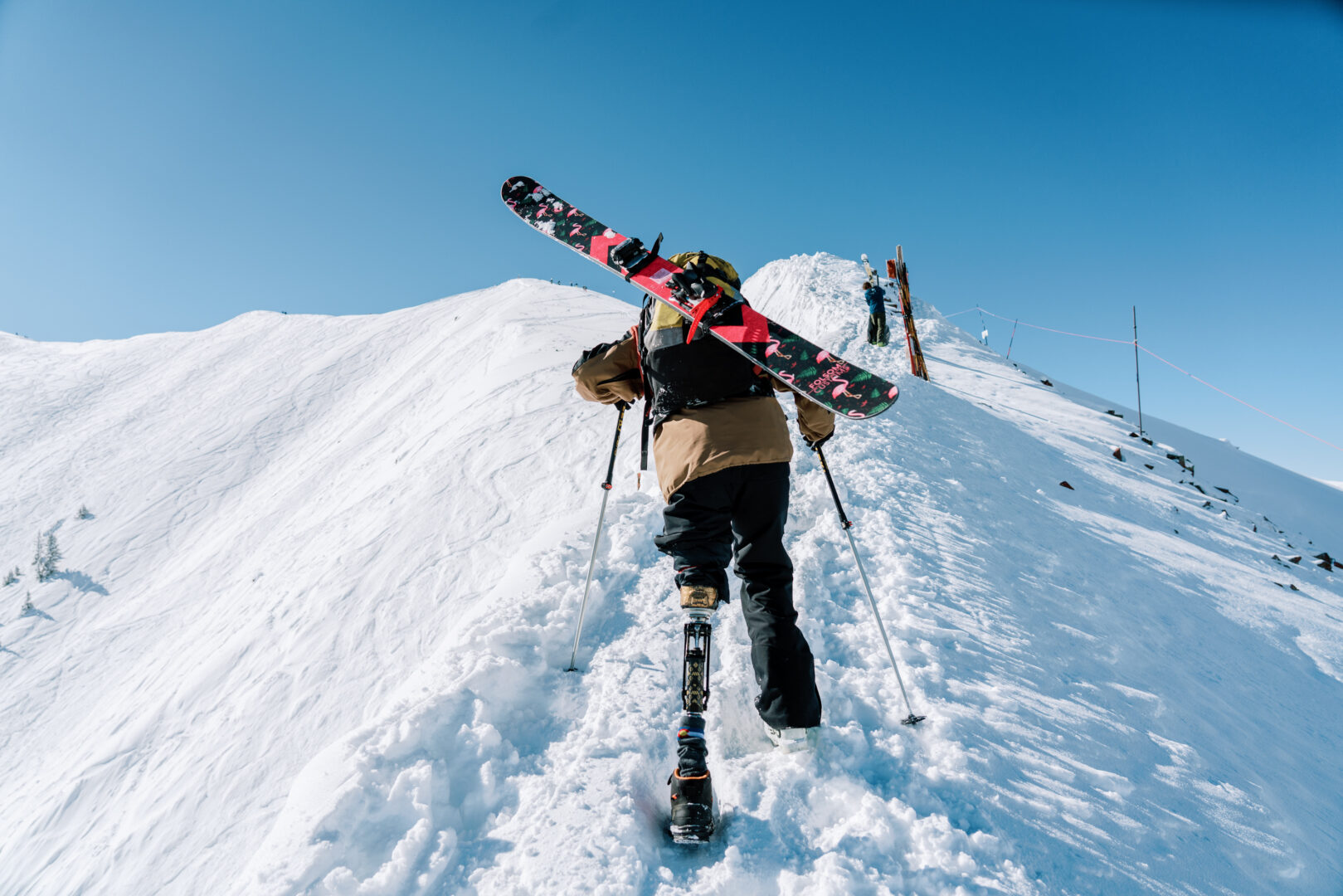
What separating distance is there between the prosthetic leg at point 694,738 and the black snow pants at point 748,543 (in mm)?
120

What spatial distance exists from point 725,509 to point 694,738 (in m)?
1.10

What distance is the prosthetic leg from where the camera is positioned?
2320mm

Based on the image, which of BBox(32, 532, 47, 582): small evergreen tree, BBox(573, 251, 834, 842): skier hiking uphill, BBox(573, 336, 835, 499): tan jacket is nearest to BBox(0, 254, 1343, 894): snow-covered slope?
BBox(32, 532, 47, 582): small evergreen tree

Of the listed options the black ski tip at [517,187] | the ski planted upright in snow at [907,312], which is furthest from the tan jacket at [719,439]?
the ski planted upright in snow at [907,312]

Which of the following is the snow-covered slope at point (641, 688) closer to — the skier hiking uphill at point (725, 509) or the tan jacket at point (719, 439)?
the skier hiking uphill at point (725, 509)

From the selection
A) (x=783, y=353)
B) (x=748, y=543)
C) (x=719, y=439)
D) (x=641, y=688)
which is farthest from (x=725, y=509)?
(x=641, y=688)

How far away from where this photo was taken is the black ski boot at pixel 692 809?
7.56 feet

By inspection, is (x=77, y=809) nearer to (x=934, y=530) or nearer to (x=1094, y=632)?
(x=934, y=530)

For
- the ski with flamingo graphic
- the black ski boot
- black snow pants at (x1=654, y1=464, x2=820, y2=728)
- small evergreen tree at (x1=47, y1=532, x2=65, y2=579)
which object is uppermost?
the ski with flamingo graphic

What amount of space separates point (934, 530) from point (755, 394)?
9.53 feet

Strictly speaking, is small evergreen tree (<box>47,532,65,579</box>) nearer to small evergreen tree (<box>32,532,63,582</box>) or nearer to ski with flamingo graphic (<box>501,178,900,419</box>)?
small evergreen tree (<box>32,532,63,582</box>)

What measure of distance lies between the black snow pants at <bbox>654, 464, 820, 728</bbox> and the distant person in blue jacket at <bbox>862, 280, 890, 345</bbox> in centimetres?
1111

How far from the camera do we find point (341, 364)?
15953mm

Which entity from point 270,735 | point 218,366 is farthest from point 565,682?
point 218,366
